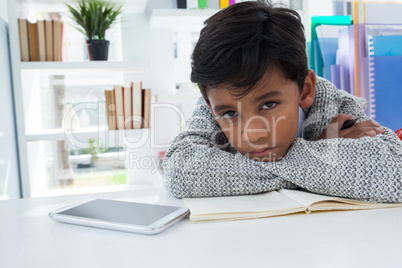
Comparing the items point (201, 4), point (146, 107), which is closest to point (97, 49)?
point (146, 107)

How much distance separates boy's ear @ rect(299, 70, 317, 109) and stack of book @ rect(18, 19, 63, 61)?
1.16m

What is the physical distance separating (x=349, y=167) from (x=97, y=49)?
4.33 ft

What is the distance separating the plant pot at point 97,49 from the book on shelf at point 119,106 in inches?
7.1

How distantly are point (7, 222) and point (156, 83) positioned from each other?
1320 mm

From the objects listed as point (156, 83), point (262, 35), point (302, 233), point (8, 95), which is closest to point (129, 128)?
point (156, 83)

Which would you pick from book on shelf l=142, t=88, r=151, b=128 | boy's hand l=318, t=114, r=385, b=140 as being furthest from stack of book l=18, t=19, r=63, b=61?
boy's hand l=318, t=114, r=385, b=140

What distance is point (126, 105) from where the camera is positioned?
62.2 inches

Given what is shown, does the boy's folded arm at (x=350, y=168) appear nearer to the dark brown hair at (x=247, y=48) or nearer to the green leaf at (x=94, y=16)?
the dark brown hair at (x=247, y=48)

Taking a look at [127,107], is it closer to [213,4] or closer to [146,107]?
[146,107]

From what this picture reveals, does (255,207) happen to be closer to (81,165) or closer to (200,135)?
(200,135)

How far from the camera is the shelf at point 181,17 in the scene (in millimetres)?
1510

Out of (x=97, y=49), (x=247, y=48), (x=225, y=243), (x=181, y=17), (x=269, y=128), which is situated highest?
(x=181, y=17)

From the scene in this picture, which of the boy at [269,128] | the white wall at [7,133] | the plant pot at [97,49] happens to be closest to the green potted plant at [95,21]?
the plant pot at [97,49]

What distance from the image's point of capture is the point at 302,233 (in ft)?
1.44
